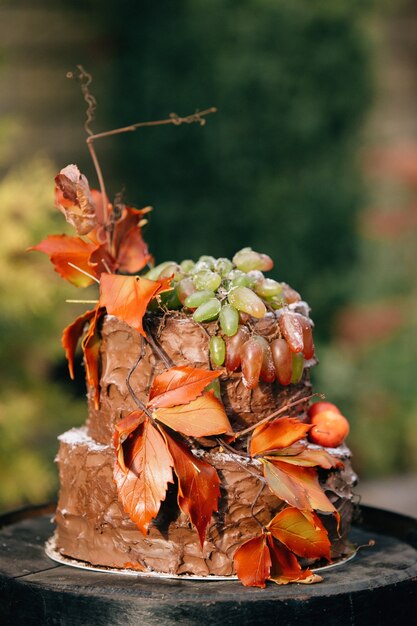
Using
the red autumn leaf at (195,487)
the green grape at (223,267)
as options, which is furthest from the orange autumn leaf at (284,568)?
the green grape at (223,267)

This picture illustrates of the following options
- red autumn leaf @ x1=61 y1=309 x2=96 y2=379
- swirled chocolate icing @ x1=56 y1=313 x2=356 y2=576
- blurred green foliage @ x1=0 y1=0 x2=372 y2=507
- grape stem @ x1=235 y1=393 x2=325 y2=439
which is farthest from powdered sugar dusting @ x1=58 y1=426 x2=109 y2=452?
blurred green foliage @ x1=0 y1=0 x2=372 y2=507

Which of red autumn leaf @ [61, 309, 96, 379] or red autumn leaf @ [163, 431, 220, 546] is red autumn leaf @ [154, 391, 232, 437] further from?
red autumn leaf @ [61, 309, 96, 379]

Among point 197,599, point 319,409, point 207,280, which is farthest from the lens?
point 319,409

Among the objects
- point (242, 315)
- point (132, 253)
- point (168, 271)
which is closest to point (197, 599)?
point (242, 315)

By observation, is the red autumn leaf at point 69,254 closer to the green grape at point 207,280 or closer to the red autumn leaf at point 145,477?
the green grape at point 207,280

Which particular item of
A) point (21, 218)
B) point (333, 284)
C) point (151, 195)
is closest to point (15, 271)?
point (21, 218)

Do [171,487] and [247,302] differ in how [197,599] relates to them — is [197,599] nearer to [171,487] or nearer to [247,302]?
[171,487]
